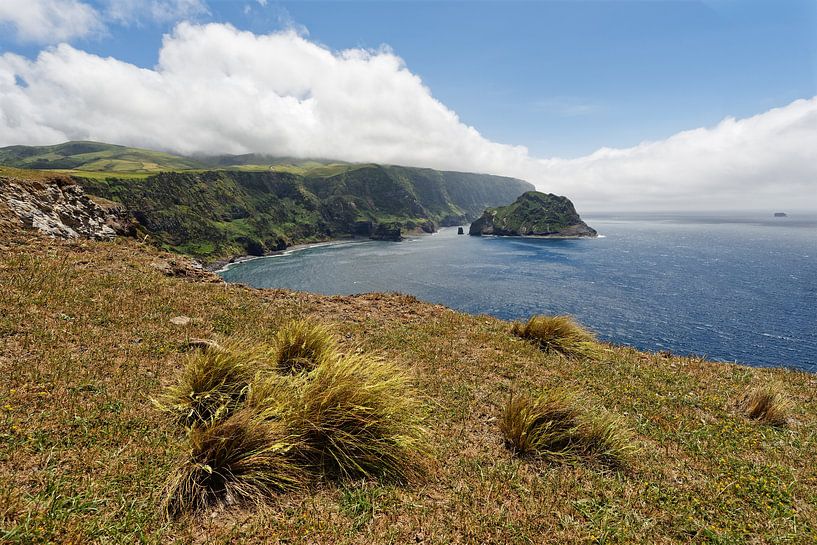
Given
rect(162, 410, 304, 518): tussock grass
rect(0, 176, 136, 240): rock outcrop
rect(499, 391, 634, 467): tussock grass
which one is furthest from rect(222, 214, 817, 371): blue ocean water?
rect(0, 176, 136, 240): rock outcrop

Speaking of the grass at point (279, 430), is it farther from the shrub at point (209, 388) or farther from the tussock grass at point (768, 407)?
the tussock grass at point (768, 407)

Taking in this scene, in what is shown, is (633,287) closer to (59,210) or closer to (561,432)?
(561,432)

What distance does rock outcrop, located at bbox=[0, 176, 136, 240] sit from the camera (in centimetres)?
1819

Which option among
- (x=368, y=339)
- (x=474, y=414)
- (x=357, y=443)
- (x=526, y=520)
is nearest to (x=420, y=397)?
(x=474, y=414)

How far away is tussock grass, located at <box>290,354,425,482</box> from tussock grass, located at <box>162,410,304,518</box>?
0.38 meters

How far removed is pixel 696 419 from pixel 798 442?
2002 millimetres

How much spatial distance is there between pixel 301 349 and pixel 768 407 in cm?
1229

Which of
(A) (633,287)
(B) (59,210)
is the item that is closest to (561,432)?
(B) (59,210)

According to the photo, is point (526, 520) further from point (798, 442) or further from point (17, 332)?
point (17, 332)

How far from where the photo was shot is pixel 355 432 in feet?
17.6

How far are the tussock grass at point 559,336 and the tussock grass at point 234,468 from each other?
10217mm

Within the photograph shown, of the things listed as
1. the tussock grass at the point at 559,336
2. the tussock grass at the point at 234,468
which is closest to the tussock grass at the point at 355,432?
the tussock grass at the point at 234,468

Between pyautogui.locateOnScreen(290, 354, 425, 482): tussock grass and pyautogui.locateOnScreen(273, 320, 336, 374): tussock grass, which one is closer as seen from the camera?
pyautogui.locateOnScreen(290, 354, 425, 482): tussock grass

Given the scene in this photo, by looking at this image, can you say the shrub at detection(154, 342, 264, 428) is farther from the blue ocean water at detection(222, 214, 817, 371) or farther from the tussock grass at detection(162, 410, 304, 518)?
the blue ocean water at detection(222, 214, 817, 371)
